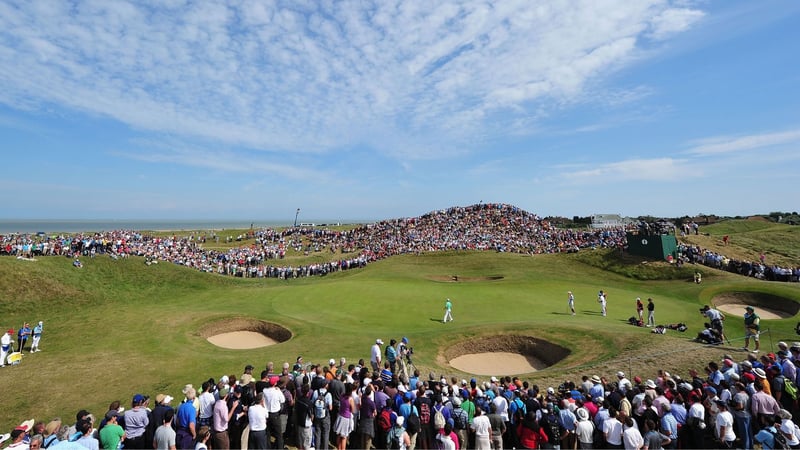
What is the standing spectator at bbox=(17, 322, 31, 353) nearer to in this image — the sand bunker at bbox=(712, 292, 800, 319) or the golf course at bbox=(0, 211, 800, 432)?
the golf course at bbox=(0, 211, 800, 432)

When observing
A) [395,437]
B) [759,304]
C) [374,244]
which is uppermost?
[374,244]

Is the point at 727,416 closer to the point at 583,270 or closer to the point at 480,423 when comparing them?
the point at 480,423

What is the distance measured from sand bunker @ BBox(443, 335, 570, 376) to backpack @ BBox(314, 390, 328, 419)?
10.1 meters

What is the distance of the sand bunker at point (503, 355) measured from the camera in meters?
18.6

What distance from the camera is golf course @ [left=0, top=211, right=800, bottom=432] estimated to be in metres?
15.3

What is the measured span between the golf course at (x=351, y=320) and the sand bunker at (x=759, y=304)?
10cm

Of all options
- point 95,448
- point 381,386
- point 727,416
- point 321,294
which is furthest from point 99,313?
point 727,416

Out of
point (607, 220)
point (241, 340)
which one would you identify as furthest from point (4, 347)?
point (607, 220)

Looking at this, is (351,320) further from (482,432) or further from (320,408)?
(482,432)

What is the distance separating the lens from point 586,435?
8.85 meters

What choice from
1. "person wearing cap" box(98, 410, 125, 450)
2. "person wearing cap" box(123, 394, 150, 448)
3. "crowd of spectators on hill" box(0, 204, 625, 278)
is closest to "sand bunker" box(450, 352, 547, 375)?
"person wearing cap" box(123, 394, 150, 448)

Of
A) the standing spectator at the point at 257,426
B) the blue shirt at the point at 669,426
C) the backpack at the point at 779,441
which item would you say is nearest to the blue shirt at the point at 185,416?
the standing spectator at the point at 257,426

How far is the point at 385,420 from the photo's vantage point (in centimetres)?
956

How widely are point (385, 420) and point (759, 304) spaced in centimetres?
3212
